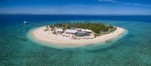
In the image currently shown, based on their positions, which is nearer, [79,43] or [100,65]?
[100,65]

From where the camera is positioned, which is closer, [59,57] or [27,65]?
[27,65]

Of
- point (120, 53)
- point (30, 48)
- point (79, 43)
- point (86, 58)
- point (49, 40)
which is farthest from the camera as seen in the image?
point (49, 40)

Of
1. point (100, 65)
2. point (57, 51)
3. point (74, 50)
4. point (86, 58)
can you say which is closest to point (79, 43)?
point (74, 50)

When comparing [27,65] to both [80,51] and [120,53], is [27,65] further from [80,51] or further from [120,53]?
[120,53]

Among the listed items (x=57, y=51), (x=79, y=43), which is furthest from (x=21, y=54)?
(x=79, y=43)

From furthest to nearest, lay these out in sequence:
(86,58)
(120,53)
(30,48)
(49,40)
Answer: (49,40)
(30,48)
(120,53)
(86,58)

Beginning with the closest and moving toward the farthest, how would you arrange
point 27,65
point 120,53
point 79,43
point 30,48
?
point 27,65
point 120,53
point 30,48
point 79,43

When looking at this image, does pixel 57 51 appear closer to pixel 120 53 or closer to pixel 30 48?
pixel 30 48

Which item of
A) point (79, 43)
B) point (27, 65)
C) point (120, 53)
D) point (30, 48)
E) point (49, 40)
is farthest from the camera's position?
point (49, 40)
